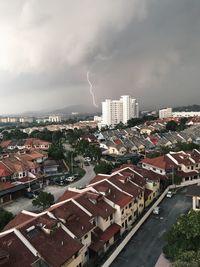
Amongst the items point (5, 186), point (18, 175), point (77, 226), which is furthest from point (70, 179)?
point (77, 226)

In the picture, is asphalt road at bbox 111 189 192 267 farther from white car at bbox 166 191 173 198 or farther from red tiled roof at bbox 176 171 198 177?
red tiled roof at bbox 176 171 198 177

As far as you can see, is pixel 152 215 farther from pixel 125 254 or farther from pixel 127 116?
pixel 127 116

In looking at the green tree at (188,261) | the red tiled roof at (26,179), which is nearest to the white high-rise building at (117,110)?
the red tiled roof at (26,179)

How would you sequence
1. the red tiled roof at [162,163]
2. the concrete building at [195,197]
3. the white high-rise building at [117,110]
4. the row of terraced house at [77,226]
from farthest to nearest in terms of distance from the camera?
the white high-rise building at [117,110] < the red tiled roof at [162,163] < the concrete building at [195,197] < the row of terraced house at [77,226]

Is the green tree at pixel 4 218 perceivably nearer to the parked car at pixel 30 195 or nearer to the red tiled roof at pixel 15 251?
the red tiled roof at pixel 15 251

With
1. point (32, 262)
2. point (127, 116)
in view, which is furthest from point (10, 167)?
point (127, 116)

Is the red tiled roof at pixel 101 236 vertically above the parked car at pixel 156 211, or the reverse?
the red tiled roof at pixel 101 236

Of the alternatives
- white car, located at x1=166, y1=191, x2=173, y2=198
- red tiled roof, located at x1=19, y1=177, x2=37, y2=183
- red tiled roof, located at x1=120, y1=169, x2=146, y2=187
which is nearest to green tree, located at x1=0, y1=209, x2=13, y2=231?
red tiled roof, located at x1=120, y1=169, x2=146, y2=187
